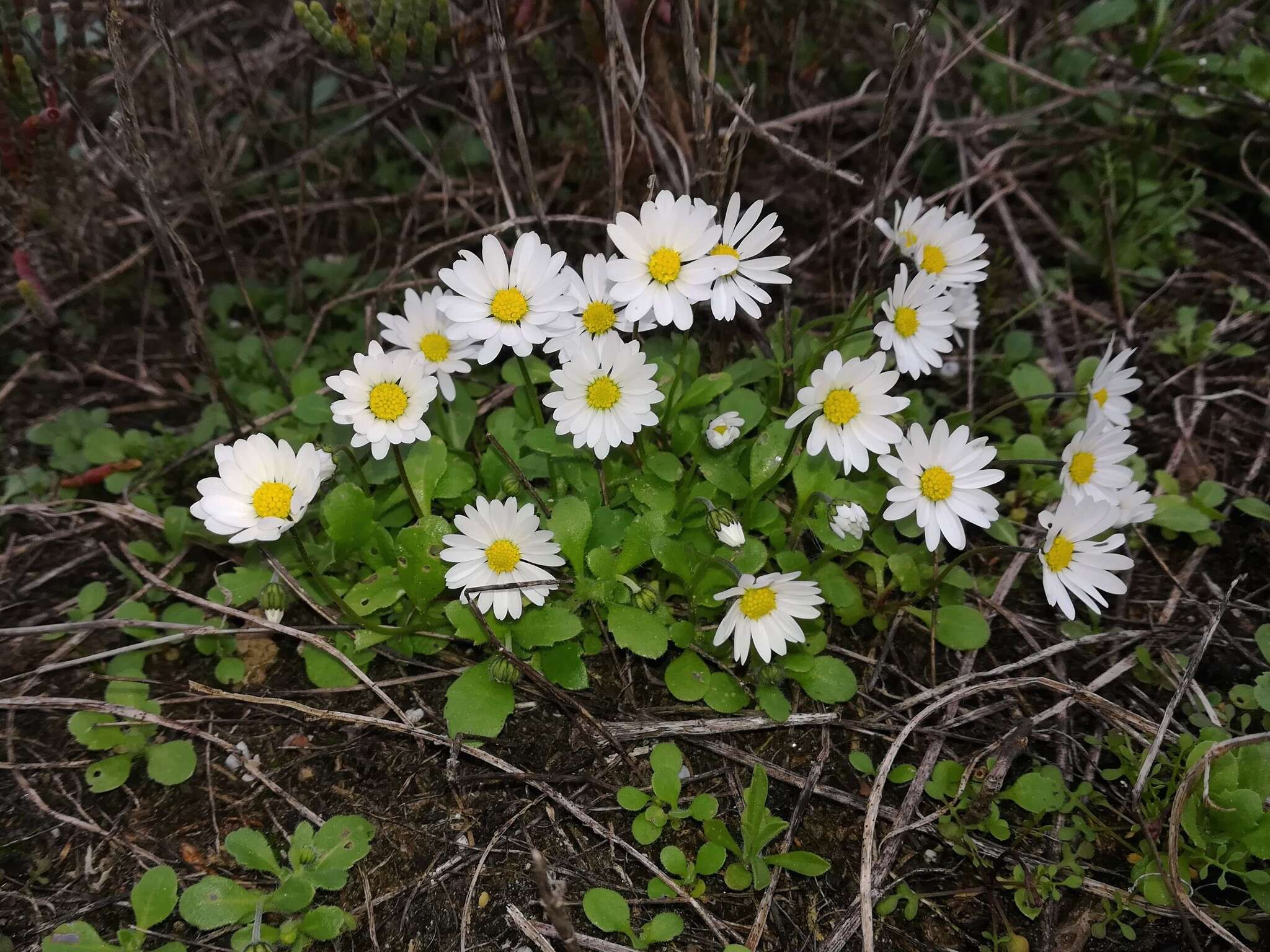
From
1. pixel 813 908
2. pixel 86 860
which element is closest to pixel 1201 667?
pixel 813 908

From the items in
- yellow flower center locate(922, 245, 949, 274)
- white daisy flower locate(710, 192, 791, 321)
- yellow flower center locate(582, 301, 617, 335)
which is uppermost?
white daisy flower locate(710, 192, 791, 321)

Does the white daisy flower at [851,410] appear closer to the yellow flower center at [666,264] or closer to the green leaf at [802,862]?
the yellow flower center at [666,264]

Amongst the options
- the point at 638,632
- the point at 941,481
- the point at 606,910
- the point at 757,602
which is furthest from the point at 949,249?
the point at 606,910

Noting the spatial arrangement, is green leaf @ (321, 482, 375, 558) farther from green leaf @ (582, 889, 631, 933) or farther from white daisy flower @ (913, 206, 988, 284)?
white daisy flower @ (913, 206, 988, 284)

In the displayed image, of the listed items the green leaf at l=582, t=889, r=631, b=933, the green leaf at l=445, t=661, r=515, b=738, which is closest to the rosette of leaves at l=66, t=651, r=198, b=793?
the green leaf at l=445, t=661, r=515, b=738

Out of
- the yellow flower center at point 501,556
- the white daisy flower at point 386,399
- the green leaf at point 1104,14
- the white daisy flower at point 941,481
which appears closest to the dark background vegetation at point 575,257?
the green leaf at point 1104,14

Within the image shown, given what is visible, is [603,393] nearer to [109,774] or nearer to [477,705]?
[477,705]

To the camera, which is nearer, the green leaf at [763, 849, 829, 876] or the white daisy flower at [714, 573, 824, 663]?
the green leaf at [763, 849, 829, 876]

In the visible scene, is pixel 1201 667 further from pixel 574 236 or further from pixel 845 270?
pixel 574 236
